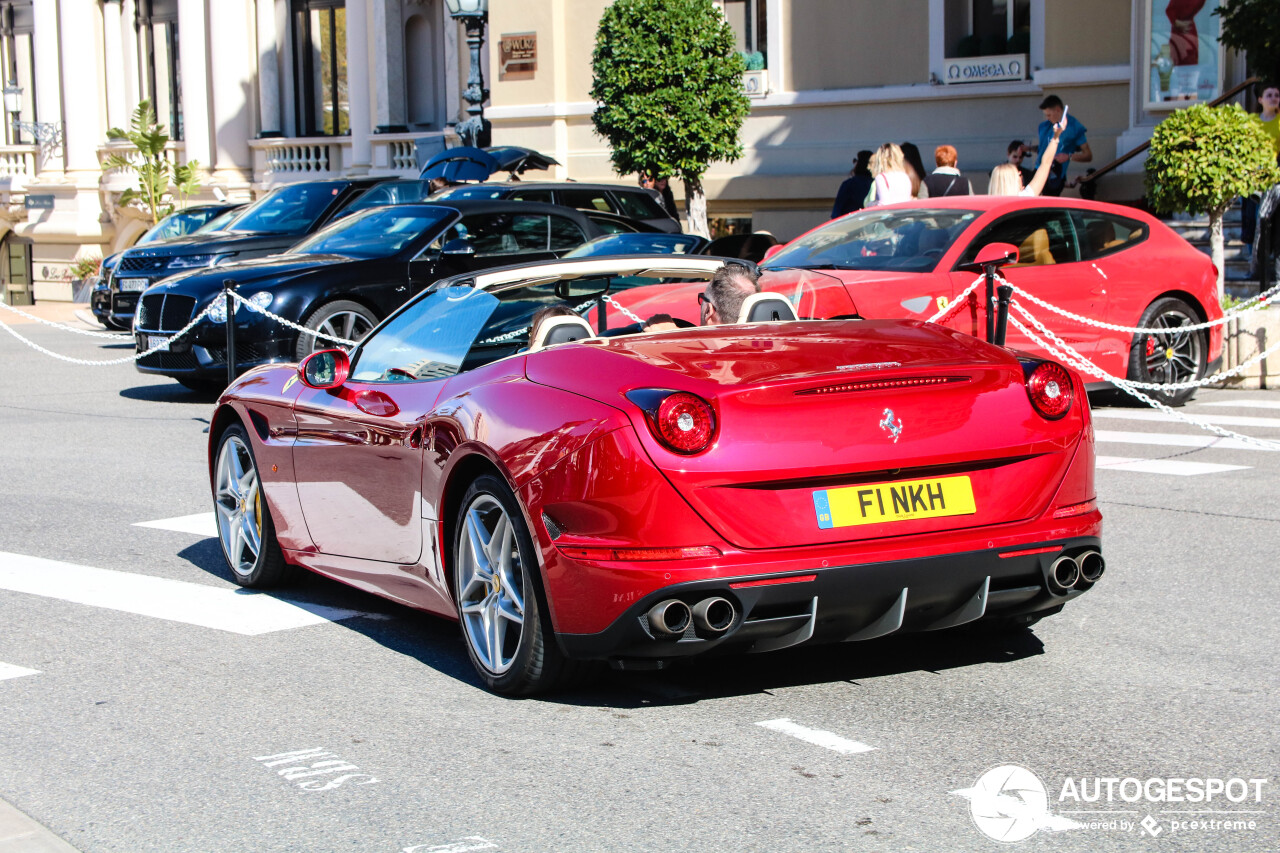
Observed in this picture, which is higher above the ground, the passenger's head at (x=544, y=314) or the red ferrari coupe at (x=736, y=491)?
the passenger's head at (x=544, y=314)

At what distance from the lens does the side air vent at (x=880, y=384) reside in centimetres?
478

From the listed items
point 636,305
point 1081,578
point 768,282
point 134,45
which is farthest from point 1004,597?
point 134,45

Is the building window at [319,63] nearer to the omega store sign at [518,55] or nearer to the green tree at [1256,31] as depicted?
the omega store sign at [518,55]

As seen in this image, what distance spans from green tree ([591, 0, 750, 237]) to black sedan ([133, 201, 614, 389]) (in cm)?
733

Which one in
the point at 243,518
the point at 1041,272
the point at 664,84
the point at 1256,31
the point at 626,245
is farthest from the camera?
the point at 664,84

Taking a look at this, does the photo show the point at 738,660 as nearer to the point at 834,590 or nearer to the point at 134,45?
the point at 834,590

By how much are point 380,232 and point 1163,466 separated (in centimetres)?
784

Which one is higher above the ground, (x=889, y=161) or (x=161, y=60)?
(x=161, y=60)

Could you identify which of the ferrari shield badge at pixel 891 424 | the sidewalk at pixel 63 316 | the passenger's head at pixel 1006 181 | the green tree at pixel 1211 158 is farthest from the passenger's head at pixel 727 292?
the sidewalk at pixel 63 316

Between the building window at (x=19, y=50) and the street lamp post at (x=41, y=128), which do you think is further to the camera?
the building window at (x=19, y=50)

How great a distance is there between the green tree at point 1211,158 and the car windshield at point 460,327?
33.5ft

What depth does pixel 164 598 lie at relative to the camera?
6840mm

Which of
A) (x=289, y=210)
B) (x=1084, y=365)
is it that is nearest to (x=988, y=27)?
(x=289, y=210)

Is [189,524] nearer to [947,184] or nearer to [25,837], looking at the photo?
[25,837]
